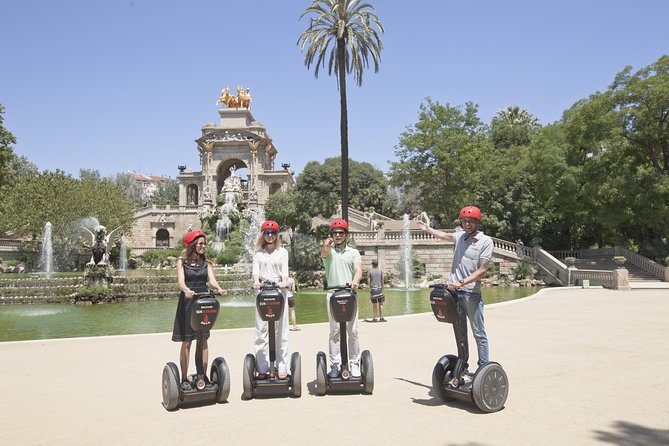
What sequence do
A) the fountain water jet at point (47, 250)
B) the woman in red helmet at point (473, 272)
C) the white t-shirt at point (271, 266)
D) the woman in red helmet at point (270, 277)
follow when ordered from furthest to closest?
the fountain water jet at point (47, 250)
the white t-shirt at point (271, 266)
the woman in red helmet at point (270, 277)
the woman in red helmet at point (473, 272)

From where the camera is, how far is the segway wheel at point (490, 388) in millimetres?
5191

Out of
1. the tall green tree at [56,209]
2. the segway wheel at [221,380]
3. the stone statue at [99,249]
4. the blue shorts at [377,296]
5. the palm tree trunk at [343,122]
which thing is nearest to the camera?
the segway wheel at [221,380]

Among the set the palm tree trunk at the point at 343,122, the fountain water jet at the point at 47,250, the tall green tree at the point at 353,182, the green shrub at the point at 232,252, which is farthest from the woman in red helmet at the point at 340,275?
the tall green tree at the point at 353,182

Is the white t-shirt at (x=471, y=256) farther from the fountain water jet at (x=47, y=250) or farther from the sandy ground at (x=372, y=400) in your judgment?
the fountain water jet at (x=47, y=250)

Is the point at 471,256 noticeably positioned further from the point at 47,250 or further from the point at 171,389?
the point at 47,250

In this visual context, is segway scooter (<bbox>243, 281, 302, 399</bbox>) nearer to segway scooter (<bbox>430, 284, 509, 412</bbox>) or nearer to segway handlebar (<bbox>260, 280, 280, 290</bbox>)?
segway handlebar (<bbox>260, 280, 280, 290</bbox>)

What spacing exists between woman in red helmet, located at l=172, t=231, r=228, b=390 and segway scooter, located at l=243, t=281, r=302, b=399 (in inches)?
18.8

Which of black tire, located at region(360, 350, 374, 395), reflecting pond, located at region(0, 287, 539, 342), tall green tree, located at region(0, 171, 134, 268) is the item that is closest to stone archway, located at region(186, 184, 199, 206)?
tall green tree, located at region(0, 171, 134, 268)

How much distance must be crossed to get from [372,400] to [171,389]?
2165 mm

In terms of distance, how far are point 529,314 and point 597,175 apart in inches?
719

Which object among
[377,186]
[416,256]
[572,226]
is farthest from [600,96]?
[377,186]

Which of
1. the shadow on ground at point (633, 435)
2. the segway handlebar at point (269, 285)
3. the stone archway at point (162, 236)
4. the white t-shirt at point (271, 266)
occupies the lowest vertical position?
the shadow on ground at point (633, 435)

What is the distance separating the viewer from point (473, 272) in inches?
223

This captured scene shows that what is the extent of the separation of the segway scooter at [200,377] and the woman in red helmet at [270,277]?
478 millimetres
